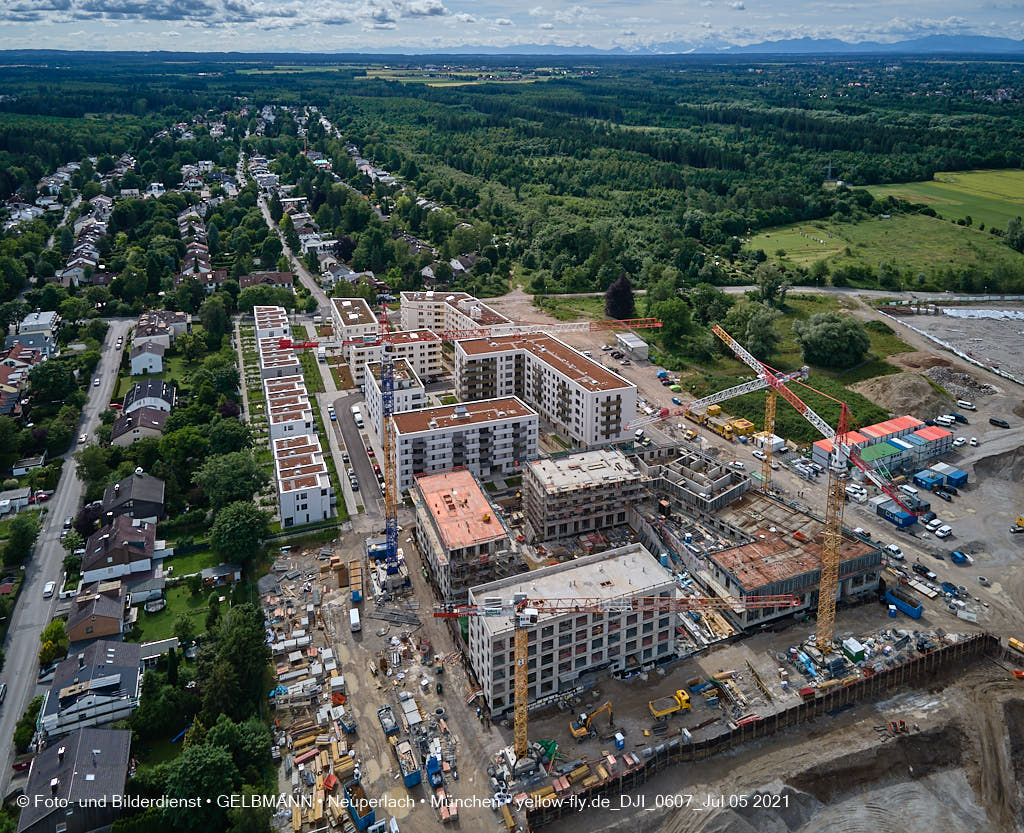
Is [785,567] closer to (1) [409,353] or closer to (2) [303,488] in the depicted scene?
(2) [303,488]

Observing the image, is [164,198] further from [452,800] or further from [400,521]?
[452,800]

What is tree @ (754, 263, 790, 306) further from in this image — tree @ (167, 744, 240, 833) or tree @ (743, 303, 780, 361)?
tree @ (167, 744, 240, 833)

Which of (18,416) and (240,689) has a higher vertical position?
(240,689)

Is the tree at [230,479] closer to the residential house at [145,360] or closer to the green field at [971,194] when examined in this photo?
the residential house at [145,360]

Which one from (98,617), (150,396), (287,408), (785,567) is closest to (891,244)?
(785,567)

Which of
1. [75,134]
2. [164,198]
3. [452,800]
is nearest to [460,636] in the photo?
[452,800]

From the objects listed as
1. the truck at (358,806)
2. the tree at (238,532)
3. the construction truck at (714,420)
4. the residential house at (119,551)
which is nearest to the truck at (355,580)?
the tree at (238,532)

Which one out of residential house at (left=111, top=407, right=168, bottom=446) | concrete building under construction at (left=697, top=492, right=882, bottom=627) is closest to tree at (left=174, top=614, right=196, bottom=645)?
residential house at (left=111, top=407, right=168, bottom=446)
